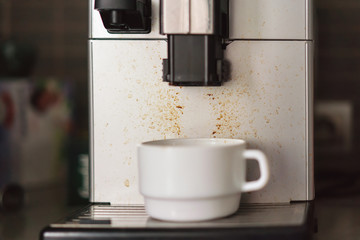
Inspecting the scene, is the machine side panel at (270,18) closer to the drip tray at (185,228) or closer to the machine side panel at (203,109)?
the machine side panel at (203,109)

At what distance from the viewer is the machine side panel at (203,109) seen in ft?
2.23

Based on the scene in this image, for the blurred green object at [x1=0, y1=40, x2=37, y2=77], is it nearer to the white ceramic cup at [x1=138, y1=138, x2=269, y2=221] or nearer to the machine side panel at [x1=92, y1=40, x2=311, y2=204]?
the machine side panel at [x1=92, y1=40, x2=311, y2=204]

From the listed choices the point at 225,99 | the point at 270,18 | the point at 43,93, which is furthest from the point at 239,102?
the point at 43,93

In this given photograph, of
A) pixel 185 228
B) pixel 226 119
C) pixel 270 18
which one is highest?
pixel 270 18

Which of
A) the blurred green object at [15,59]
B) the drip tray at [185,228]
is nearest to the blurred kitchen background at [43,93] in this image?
the blurred green object at [15,59]

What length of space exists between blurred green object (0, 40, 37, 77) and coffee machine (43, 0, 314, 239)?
2.19 feet

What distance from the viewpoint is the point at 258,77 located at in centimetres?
68

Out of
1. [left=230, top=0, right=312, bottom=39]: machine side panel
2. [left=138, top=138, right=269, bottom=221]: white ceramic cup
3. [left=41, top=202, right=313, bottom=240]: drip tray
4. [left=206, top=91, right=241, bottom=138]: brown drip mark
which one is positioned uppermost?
[left=230, top=0, right=312, bottom=39]: machine side panel

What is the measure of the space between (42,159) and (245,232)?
0.85 metres

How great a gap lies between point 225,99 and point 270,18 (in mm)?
134

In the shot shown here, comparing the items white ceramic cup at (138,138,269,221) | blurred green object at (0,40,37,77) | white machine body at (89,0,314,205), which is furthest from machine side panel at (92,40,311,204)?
blurred green object at (0,40,37,77)

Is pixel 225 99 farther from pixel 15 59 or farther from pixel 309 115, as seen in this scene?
pixel 15 59

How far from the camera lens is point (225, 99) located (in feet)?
2.24

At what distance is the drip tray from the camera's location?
1.71 feet
